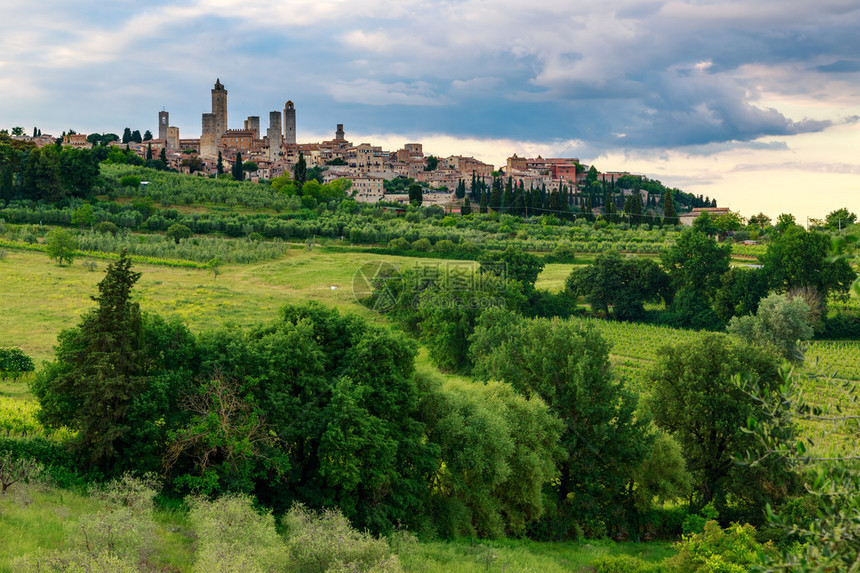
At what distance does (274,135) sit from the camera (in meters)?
149

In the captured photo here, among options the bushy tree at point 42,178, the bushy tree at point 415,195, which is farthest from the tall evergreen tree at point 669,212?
the bushy tree at point 42,178

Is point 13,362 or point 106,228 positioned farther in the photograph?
point 106,228

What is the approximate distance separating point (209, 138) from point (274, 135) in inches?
541

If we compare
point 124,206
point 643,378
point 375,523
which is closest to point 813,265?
point 643,378

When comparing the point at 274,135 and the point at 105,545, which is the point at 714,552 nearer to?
the point at 105,545

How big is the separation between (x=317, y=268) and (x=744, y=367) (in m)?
38.1

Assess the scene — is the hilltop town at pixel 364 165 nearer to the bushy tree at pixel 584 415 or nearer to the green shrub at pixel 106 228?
the green shrub at pixel 106 228

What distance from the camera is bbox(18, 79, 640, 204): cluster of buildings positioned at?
444 feet

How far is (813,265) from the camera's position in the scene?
52875 mm

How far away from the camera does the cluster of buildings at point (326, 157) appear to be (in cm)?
13525

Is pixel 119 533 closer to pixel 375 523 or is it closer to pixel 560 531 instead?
pixel 375 523

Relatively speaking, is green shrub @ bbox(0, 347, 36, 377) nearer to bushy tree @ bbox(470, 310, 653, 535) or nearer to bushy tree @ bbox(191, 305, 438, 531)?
bushy tree @ bbox(191, 305, 438, 531)

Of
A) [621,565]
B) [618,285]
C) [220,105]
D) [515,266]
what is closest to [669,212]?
[618,285]

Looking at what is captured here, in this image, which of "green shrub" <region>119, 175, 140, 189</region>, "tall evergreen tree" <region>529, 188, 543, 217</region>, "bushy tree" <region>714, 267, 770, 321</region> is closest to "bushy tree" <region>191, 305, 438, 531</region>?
"bushy tree" <region>714, 267, 770, 321</region>
